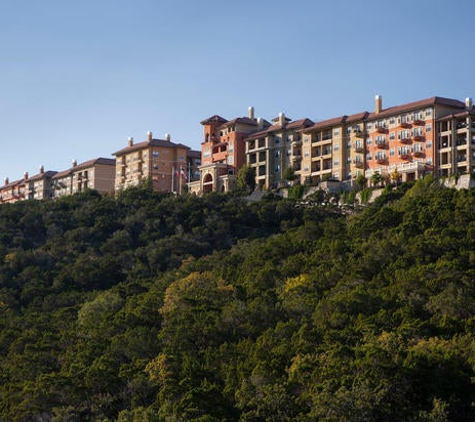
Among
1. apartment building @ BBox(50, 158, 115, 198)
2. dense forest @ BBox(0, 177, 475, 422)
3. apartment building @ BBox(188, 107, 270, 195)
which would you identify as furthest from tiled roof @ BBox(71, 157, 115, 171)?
dense forest @ BBox(0, 177, 475, 422)

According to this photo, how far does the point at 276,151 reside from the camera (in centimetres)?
11738

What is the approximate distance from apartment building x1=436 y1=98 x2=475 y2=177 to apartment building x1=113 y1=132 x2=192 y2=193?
44.0 meters

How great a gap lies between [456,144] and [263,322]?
1823 inches

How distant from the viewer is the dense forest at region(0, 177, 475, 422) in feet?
155

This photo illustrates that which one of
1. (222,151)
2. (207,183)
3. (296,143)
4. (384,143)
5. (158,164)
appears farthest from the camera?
(158,164)

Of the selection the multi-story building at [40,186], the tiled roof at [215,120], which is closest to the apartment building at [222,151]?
the tiled roof at [215,120]

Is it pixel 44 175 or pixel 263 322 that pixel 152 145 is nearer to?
pixel 44 175

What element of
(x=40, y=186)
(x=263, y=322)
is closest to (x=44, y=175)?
(x=40, y=186)

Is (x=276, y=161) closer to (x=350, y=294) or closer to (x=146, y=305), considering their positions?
(x=146, y=305)

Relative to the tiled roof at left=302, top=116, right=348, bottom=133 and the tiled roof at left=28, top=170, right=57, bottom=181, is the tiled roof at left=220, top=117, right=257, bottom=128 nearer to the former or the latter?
the tiled roof at left=302, top=116, right=348, bottom=133

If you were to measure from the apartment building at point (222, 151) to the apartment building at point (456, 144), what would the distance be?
Result: 99.3 ft

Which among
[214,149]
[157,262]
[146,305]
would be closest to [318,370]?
[146,305]

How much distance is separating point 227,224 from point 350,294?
138 feet

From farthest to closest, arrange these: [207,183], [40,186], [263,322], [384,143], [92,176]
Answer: [40,186] → [92,176] → [207,183] → [384,143] → [263,322]
